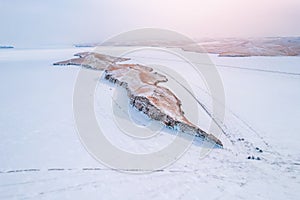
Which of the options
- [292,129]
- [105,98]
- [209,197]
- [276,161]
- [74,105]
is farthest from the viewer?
[105,98]

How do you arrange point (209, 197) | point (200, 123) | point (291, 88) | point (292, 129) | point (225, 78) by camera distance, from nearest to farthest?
point (209, 197) < point (292, 129) < point (200, 123) < point (291, 88) < point (225, 78)

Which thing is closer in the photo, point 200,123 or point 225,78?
point 200,123

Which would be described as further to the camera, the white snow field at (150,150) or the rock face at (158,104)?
the rock face at (158,104)

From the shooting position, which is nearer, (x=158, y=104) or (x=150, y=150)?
(x=150, y=150)

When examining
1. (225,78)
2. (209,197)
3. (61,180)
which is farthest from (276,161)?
(225,78)

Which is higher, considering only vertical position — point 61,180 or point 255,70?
point 255,70

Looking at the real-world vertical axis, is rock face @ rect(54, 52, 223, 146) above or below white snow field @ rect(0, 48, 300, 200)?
above

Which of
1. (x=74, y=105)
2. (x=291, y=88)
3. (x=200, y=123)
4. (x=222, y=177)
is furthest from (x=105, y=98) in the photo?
(x=291, y=88)

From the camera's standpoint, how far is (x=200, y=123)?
23.2ft

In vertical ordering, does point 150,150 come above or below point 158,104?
below

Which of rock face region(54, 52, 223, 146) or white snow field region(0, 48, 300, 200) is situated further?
rock face region(54, 52, 223, 146)

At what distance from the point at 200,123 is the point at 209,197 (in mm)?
3340

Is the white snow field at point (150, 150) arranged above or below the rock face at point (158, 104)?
below

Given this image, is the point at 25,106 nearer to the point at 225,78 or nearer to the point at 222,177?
the point at 222,177
